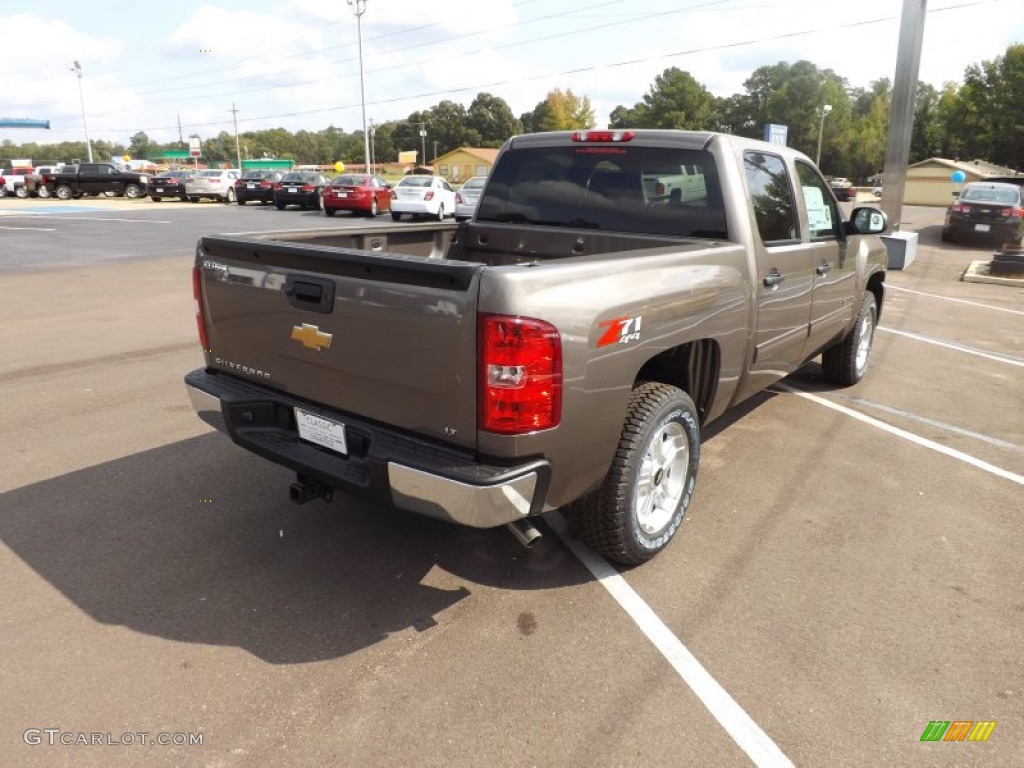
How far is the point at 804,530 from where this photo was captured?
378 centimetres

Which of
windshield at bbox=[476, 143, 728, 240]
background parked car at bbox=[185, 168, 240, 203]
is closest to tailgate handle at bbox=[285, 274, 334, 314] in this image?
windshield at bbox=[476, 143, 728, 240]

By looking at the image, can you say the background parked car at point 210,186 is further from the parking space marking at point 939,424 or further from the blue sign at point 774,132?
the parking space marking at point 939,424

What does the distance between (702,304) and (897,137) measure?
51.7ft

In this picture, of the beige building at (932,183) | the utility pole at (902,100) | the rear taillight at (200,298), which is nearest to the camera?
the rear taillight at (200,298)

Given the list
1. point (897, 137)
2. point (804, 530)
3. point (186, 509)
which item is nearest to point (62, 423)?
point (186, 509)

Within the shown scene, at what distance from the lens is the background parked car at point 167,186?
115ft

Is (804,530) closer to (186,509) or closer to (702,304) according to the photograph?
(702,304)

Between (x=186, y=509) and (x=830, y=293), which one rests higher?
(x=830, y=293)

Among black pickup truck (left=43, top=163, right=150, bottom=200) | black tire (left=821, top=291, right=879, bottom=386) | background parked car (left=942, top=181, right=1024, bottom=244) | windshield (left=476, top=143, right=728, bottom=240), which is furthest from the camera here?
black pickup truck (left=43, top=163, right=150, bottom=200)

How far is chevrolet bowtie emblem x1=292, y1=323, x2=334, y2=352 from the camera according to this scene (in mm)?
2910

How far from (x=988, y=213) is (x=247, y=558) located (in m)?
21.7

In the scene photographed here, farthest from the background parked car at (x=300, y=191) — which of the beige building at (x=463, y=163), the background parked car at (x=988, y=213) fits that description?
the beige building at (x=463, y=163)

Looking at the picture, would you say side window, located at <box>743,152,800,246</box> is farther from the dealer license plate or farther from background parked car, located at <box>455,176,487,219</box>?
background parked car, located at <box>455,176,487,219</box>

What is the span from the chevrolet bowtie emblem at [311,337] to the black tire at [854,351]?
4522 mm
